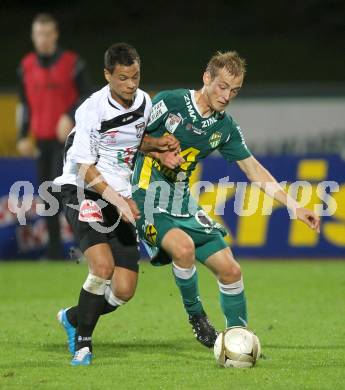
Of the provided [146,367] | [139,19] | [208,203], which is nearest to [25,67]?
[208,203]

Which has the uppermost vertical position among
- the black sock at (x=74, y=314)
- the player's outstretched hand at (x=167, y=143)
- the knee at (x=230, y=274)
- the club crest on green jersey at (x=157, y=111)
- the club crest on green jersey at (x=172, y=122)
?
the club crest on green jersey at (x=157, y=111)

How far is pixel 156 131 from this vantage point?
746cm

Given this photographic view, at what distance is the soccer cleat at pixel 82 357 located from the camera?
6781 millimetres

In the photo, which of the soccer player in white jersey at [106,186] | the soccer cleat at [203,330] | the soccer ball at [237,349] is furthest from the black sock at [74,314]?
the soccer ball at [237,349]

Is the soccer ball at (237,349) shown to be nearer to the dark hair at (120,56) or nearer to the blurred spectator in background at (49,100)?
the dark hair at (120,56)

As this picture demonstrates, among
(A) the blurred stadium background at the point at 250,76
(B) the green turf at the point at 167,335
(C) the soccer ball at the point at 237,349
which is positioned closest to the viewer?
(B) the green turf at the point at 167,335

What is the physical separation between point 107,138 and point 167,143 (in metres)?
0.42

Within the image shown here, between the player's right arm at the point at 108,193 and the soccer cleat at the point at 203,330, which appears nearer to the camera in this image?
the player's right arm at the point at 108,193

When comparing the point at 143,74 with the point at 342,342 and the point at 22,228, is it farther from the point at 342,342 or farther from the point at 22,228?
the point at 342,342

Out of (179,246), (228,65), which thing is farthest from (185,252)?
(228,65)

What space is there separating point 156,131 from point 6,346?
74.6 inches

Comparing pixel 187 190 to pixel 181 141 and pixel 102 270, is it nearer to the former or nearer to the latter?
pixel 181 141

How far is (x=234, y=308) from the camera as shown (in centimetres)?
722

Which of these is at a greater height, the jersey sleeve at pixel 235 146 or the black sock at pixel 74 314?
the jersey sleeve at pixel 235 146
